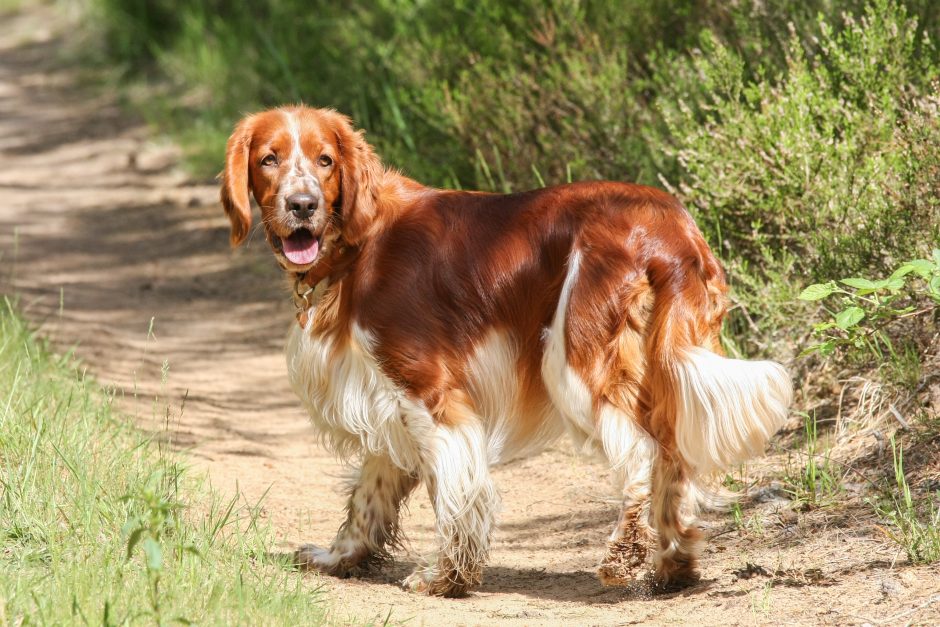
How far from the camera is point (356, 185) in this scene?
4.02 metres

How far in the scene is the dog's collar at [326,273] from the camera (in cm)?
405

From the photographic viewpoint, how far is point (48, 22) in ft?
57.0

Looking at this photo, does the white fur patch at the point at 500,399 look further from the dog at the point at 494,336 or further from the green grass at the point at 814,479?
the green grass at the point at 814,479

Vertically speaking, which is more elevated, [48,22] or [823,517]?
[823,517]

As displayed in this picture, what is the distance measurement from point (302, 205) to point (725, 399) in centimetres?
147

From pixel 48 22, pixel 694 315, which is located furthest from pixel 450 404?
pixel 48 22

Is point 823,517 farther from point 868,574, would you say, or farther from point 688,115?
point 688,115

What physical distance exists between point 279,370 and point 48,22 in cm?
1239

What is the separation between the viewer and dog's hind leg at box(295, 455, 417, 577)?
4277 millimetres

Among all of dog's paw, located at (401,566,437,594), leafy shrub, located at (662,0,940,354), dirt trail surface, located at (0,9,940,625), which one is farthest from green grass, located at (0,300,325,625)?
leafy shrub, located at (662,0,940,354)

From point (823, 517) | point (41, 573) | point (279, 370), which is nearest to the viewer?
point (41, 573)

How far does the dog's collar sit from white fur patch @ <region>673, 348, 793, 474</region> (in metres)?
1.16

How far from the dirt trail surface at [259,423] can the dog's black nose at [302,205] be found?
0.74 metres

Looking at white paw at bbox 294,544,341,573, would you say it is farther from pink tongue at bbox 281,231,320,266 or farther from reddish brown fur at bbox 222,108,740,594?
pink tongue at bbox 281,231,320,266
